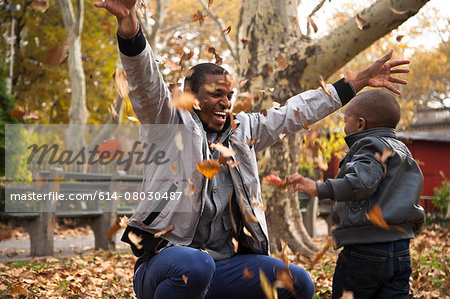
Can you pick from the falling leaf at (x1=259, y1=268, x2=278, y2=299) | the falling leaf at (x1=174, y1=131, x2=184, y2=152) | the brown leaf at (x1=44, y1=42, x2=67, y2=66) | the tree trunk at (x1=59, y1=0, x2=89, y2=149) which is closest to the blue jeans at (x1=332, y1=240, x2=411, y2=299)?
the falling leaf at (x1=259, y1=268, x2=278, y2=299)

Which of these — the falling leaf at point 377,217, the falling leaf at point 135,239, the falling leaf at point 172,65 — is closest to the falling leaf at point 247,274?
the falling leaf at point 135,239

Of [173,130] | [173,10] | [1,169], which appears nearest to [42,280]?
[173,130]

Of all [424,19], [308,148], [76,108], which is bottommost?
[308,148]

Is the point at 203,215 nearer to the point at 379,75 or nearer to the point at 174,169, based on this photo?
the point at 174,169

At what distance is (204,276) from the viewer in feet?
9.12

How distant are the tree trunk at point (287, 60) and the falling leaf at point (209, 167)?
3692 millimetres

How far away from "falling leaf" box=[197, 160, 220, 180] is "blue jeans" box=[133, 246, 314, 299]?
42cm

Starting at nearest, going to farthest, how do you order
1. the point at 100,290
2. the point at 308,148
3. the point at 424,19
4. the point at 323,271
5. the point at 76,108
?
the point at 308,148, the point at 100,290, the point at 323,271, the point at 76,108, the point at 424,19

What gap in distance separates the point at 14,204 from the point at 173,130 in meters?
6.76

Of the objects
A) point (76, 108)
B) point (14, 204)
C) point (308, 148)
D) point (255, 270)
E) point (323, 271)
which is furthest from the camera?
point (76, 108)

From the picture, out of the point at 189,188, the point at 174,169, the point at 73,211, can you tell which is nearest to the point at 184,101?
the point at 174,169

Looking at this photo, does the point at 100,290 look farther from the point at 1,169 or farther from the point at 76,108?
the point at 76,108

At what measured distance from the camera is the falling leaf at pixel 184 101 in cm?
304

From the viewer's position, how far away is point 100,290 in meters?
4.82
